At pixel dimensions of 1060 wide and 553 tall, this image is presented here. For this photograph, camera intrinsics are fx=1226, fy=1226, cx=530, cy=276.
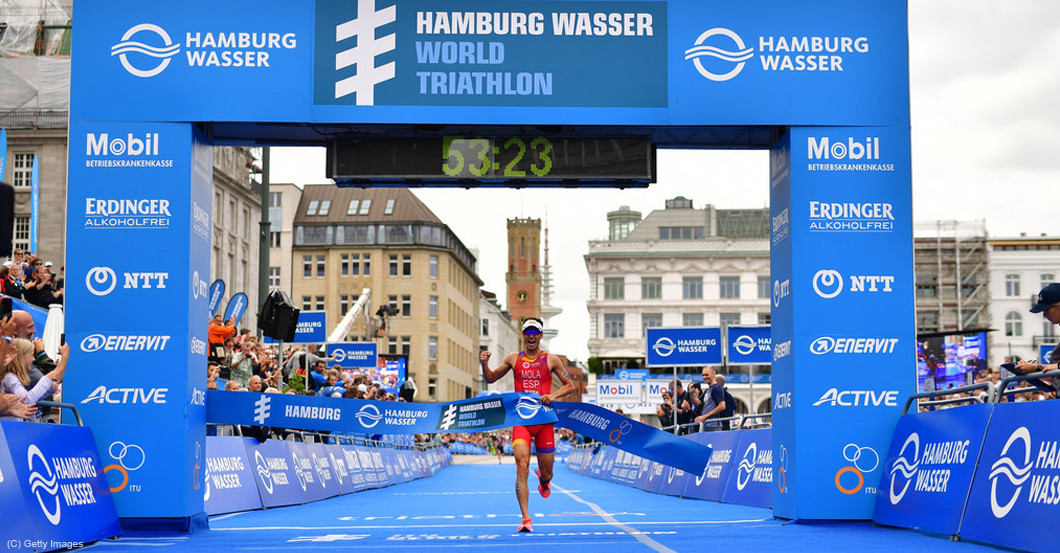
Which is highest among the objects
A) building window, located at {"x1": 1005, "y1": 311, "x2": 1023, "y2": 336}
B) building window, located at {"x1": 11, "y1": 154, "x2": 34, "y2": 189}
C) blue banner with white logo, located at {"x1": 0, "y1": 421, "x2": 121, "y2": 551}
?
building window, located at {"x1": 11, "y1": 154, "x2": 34, "y2": 189}

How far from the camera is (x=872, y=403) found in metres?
13.1

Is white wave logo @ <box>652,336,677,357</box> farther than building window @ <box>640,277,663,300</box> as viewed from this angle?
No

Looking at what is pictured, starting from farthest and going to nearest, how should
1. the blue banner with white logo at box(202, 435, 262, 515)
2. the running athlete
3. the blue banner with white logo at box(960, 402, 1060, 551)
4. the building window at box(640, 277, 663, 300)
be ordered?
1. the building window at box(640, 277, 663, 300)
2. the blue banner with white logo at box(202, 435, 262, 515)
3. the running athlete
4. the blue banner with white logo at box(960, 402, 1060, 551)

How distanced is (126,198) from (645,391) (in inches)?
1362

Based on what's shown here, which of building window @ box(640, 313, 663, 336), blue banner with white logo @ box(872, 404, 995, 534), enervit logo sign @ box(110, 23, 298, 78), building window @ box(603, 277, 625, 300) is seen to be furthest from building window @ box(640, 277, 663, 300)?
enervit logo sign @ box(110, 23, 298, 78)

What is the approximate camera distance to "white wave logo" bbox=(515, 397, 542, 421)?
1253 cm

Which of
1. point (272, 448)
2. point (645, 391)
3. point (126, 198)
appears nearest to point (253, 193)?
point (645, 391)

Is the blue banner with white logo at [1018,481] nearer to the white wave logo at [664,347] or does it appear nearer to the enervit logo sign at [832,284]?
the enervit logo sign at [832,284]

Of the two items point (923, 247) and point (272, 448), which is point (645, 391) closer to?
point (272, 448)

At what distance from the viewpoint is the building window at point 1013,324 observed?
4220 inches

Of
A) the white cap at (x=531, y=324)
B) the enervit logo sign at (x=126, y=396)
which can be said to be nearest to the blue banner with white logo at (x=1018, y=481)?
the white cap at (x=531, y=324)

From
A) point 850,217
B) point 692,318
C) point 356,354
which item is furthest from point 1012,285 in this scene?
point 850,217

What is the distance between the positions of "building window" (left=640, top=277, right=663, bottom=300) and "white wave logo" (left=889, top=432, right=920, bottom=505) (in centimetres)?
10660

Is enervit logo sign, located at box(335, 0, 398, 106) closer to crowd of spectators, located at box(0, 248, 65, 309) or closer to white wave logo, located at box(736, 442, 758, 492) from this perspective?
white wave logo, located at box(736, 442, 758, 492)
